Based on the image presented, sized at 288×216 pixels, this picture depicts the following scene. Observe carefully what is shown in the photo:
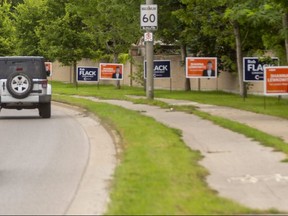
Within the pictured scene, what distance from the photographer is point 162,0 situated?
114ft

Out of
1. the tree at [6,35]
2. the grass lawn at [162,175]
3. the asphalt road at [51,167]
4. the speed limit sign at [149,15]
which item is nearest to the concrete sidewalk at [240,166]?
the grass lawn at [162,175]

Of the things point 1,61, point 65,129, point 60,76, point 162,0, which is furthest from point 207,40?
point 60,76

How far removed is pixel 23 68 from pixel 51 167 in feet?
38.4

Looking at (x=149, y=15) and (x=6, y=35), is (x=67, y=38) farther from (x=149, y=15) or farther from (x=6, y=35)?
(x=149, y=15)

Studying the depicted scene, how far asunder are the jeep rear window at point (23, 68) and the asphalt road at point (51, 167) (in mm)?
2159

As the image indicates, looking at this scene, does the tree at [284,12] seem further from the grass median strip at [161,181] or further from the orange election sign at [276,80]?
the grass median strip at [161,181]

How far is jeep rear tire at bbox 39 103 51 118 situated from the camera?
24.3 meters

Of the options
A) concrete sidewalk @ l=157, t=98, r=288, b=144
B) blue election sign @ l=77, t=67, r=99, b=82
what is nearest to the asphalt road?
concrete sidewalk @ l=157, t=98, r=288, b=144

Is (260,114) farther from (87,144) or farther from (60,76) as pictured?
(60,76)

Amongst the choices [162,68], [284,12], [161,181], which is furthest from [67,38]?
[161,181]

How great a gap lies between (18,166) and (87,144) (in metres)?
3.46

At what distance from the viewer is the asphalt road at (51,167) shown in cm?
953

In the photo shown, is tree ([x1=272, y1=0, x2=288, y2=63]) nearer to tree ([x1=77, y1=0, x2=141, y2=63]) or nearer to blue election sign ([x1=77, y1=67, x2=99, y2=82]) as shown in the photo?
tree ([x1=77, y1=0, x2=141, y2=63])

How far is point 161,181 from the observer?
32.7 ft
